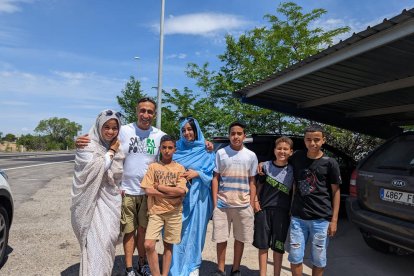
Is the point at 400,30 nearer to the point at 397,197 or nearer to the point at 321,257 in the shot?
the point at 397,197

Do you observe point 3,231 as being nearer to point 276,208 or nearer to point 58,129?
point 276,208

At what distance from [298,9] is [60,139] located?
95.3 m

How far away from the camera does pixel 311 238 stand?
3.40 metres

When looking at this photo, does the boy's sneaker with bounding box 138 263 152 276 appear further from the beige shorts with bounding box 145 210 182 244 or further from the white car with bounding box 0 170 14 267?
the white car with bounding box 0 170 14 267

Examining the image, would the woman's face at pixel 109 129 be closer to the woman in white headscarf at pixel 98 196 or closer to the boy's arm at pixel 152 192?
the woman in white headscarf at pixel 98 196

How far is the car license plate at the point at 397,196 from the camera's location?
3594 mm

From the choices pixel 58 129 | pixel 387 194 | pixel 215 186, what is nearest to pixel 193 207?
pixel 215 186

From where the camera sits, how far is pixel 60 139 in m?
95.8

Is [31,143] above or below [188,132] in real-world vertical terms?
below

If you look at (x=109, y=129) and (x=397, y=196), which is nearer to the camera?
(x=109, y=129)

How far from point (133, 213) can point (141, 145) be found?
2.35ft

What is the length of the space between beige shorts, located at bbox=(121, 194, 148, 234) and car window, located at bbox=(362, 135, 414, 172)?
2.70 metres

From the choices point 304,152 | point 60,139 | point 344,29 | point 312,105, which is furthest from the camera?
point 60,139

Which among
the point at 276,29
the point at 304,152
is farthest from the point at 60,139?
the point at 304,152
